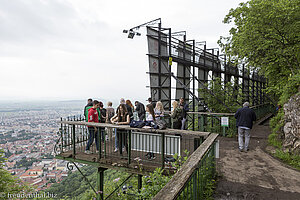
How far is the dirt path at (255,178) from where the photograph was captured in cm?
354

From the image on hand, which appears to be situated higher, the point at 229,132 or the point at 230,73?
the point at 230,73

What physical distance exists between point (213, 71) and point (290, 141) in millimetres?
13407

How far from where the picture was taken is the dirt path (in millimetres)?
3535

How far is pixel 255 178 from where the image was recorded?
4.29 m

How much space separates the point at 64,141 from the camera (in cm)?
684

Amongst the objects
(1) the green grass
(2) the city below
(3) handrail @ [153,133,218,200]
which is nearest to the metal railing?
(3) handrail @ [153,133,218,200]

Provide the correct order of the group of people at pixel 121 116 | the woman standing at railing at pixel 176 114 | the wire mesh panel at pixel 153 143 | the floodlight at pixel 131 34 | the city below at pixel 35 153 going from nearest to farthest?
the wire mesh panel at pixel 153 143 → the group of people at pixel 121 116 → the woman standing at railing at pixel 176 114 → the floodlight at pixel 131 34 → the city below at pixel 35 153

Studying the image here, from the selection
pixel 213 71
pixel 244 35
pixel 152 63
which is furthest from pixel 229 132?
pixel 213 71

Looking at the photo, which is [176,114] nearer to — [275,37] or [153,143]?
[153,143]

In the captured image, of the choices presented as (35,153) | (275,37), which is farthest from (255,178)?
(35,153)

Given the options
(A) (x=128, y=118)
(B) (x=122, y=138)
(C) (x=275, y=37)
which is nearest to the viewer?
(A) (x=128, y=118)

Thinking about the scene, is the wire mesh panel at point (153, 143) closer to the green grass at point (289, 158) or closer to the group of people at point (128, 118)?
the group of people at point (128, 118)

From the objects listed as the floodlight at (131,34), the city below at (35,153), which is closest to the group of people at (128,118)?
the floodlight at (131,34)

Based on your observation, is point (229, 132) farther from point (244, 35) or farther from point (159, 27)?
point (159, 27)
